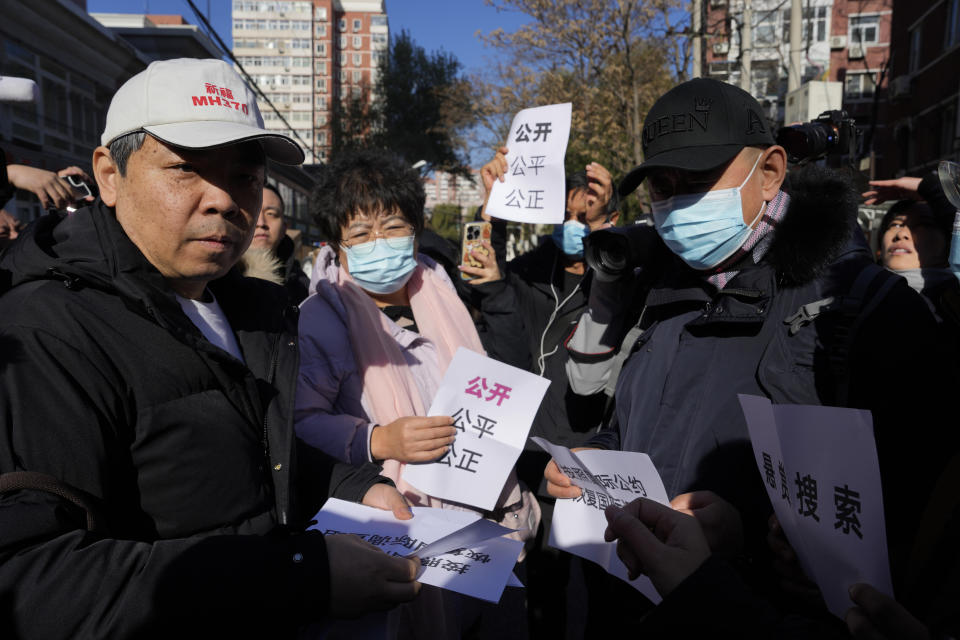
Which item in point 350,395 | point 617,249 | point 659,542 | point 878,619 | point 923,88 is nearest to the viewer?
point 878,619

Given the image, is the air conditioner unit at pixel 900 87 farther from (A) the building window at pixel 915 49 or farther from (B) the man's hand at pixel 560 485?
(B) the man's hand at pixel 560 485

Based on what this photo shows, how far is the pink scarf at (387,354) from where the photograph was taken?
221cm

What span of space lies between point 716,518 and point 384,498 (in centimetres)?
86

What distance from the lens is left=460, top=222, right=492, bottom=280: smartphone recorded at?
9.76 ft

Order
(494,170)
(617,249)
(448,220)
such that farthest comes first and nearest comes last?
(448,220), (494,170), (617,249)

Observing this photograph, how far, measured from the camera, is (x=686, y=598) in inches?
43.1

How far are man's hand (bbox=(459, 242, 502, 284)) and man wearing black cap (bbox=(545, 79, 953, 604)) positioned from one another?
108 centimetres

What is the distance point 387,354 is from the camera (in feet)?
7.46

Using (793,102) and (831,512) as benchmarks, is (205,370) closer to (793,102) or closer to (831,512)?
(831,512)

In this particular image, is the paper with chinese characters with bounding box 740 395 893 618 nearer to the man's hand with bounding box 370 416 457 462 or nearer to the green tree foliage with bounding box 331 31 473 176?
the man's hand with bounding box 370 416 457 462

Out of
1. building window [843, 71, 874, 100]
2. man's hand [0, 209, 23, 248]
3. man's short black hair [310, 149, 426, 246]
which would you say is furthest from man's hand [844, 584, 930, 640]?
building window [843, 71, 874, 100]

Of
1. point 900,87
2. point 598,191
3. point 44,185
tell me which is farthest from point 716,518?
point 900,87

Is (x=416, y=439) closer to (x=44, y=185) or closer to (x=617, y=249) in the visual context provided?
(x=617, y=249)

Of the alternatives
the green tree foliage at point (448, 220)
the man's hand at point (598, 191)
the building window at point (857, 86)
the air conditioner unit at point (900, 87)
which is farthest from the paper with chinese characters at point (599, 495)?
the green tree foliage at point (448, 220)
